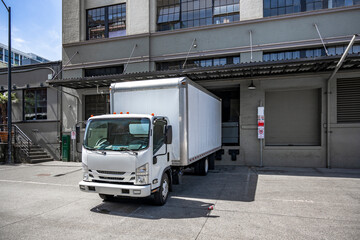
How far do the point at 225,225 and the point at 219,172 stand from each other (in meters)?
6.63

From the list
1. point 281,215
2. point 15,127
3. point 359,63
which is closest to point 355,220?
point 281,215

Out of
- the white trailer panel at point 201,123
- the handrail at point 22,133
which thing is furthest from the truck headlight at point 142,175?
the handrail at point 22,133

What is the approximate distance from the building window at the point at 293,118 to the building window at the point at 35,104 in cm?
1484

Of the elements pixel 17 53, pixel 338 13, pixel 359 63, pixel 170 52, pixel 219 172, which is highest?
pixel 17 53

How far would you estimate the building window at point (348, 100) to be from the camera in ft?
42.8

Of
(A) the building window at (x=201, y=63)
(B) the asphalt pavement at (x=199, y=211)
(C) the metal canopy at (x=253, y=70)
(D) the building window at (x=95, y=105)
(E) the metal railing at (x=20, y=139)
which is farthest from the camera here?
(D) the building window at (x=95, y=105)

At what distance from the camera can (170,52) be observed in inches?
621

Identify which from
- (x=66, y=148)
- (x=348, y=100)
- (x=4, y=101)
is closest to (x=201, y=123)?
(x=348, y=100)

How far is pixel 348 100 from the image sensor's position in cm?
1314

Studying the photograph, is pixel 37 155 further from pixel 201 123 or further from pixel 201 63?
pixel 201 123

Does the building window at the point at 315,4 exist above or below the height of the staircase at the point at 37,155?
above

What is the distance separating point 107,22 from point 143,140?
549 inches

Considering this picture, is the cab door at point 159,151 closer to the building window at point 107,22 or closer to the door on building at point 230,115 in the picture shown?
the door on building at point 230,115

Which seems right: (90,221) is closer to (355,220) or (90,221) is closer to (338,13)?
(355,220)
